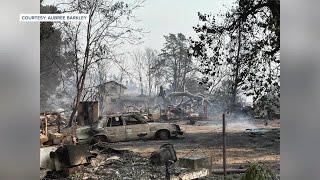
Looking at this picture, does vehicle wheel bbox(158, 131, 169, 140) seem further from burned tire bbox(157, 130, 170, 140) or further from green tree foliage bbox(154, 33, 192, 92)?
Result: green tree foliage bbox(154, 33, 192, 92)

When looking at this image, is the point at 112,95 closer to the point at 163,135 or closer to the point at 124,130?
the point at 124,130

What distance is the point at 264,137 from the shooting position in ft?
14.0

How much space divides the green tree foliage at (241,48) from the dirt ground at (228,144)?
0.99ft

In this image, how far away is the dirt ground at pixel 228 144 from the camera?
169 inches

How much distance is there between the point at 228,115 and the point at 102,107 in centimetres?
128

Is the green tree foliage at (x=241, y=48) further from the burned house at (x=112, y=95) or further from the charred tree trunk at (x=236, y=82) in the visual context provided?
the burned house at (x=112, y=95)

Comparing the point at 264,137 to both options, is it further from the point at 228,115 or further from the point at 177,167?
the point at 177,167

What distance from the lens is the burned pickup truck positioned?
4.29m

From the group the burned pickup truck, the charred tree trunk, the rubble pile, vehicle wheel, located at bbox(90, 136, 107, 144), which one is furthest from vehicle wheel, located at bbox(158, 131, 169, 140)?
the charred tree trunk

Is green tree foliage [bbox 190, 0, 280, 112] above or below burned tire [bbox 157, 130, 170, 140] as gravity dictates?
above

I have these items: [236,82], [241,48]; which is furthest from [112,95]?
[241,48]

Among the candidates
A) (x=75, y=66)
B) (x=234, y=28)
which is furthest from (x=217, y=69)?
(x=75, y=66)

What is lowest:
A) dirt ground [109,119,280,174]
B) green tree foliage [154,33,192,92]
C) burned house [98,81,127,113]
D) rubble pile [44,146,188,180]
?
A: rubble pile [44,146,188,180]

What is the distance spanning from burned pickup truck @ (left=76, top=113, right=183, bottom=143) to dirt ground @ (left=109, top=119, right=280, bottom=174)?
0.06m
